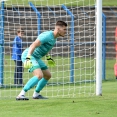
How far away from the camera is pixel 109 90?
1631 centimetres

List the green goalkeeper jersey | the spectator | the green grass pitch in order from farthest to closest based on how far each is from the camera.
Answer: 1. the spectator
2. the green goalkeeper jersey
3. the green grass pitch

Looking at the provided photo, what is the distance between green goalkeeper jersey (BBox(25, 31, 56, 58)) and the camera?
43.6 ft

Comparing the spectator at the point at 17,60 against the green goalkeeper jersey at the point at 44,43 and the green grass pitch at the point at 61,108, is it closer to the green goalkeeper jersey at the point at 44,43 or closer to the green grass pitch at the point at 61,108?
the green goalkeeper jersey at the point at 44,43

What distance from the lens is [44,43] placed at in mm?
13422

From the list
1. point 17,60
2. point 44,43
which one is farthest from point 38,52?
point 17,60

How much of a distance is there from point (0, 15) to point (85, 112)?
6.64 m

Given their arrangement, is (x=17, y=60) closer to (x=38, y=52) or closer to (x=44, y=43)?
(x=38, y=52)

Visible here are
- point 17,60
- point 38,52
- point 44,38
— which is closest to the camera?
point 44,38

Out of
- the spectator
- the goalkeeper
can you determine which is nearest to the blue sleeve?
the goalkeeper

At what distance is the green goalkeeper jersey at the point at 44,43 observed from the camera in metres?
13.3

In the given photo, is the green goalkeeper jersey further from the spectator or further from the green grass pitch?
the spectator

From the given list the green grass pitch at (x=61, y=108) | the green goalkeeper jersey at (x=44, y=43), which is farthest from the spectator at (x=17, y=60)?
the green grass pitch at (x=61, y=108)

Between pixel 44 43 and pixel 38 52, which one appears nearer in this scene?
pixel 44 43

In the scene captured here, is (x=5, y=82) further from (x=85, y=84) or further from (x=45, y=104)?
(x=45, y=104)
